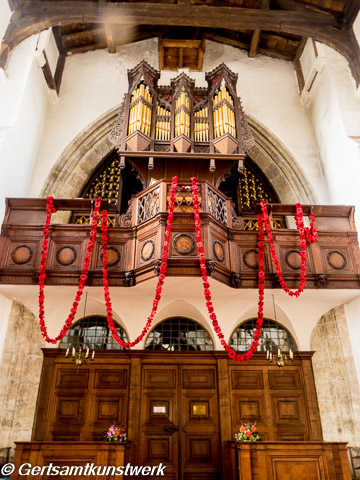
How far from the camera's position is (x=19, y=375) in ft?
27.3

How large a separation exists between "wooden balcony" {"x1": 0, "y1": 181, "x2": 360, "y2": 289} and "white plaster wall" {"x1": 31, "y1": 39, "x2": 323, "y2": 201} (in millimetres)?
2332

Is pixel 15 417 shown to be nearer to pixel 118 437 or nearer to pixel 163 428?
pixel 118 437

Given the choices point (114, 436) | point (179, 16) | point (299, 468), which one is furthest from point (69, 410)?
point (179, 16)

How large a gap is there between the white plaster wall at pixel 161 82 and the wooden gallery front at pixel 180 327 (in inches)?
60.9

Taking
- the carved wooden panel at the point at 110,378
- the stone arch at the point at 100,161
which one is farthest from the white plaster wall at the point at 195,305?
the stone arch at the point at 100,161

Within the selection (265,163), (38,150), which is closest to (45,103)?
(38,150)

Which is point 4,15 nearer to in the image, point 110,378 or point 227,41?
point 227,41

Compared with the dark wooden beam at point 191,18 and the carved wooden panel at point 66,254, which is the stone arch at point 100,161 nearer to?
the dark wooden beam at point 191,18

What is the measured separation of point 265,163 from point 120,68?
5.31 metres

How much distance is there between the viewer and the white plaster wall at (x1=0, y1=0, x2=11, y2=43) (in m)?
9.03

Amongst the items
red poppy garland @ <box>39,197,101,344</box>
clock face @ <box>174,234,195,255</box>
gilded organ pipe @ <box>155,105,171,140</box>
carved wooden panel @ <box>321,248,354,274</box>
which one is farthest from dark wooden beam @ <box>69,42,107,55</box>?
carved wooden panel @ <box>321,248,354,274</box>

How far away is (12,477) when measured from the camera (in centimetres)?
626

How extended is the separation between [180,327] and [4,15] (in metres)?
8.43

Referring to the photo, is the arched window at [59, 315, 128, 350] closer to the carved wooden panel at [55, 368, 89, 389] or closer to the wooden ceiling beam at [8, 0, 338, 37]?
the carved wooden panel at [55, 368, 89, 389]
